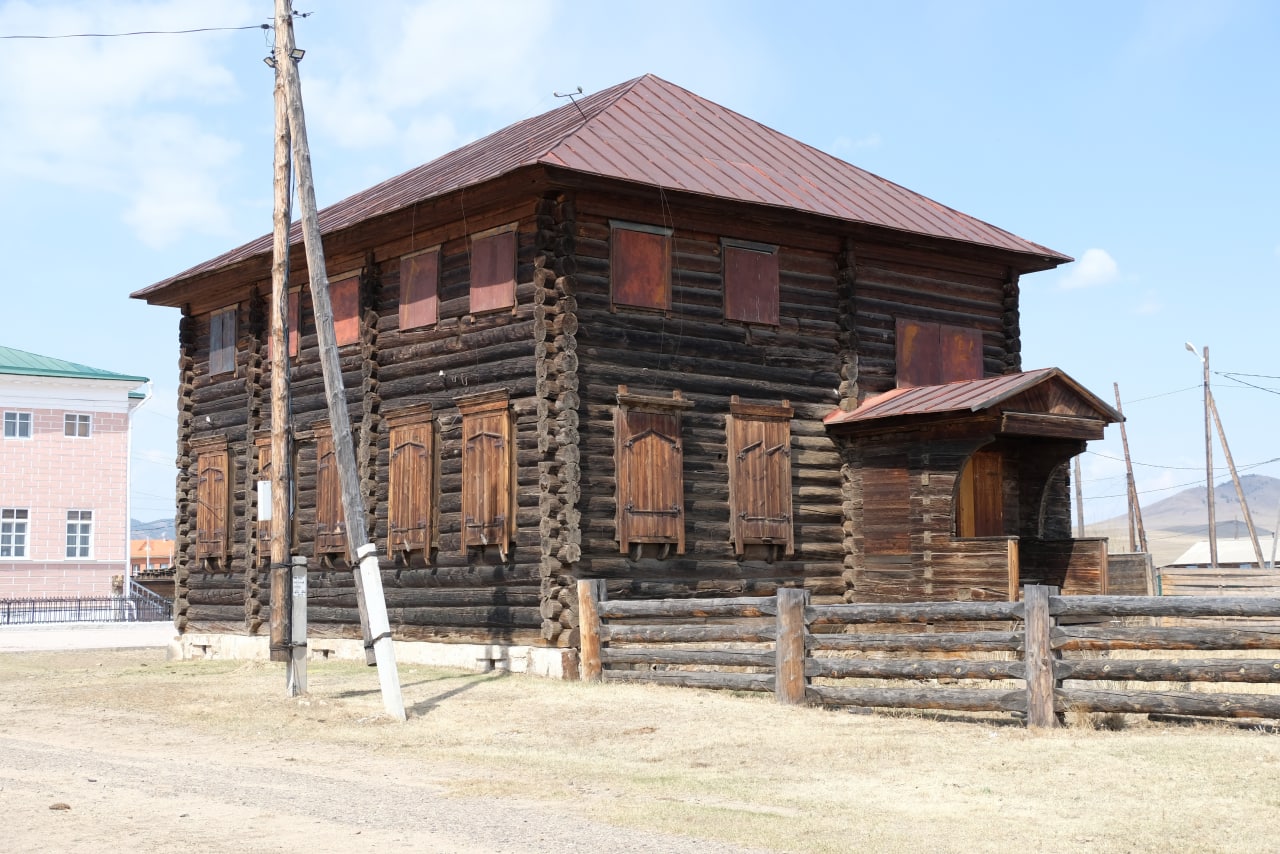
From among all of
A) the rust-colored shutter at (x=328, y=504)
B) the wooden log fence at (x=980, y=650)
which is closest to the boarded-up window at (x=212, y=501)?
the rust-colored shutter at (x=328, y=504)

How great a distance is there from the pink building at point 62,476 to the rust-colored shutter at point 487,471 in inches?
1329

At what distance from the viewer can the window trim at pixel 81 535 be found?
1975 inches

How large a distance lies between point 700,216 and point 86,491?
36.1 metres

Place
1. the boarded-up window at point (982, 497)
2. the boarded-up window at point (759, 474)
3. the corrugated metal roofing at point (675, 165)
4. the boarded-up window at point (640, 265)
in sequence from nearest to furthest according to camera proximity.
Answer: the boarded-up window at point (640, 265)
the corrugated metal roofing at point (675, 165)
the boarded-up window at point (759, 474)
the boarded-up window at point (982, 497)

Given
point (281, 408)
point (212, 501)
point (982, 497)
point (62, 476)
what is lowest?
point (982, 497)

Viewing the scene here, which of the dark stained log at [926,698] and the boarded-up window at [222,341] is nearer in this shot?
the dark stained log at [926,698]

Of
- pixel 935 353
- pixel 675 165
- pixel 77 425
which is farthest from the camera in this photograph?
pixel 77 425

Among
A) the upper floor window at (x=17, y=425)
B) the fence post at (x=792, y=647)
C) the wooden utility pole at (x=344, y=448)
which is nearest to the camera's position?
the wooden utility pole at (x=344, y=448)

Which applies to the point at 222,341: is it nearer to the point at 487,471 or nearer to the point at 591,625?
the point at 487,471

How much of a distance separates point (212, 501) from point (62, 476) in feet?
85.9

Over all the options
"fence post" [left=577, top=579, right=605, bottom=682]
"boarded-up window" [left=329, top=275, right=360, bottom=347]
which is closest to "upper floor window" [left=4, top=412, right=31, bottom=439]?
"boarded-up window" [left=329, top=275, right=360, bottom=347]

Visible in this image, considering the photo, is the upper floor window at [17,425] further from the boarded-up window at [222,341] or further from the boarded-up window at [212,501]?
the boarded-up window at [222,341]

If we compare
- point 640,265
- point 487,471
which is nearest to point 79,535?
point 487,471

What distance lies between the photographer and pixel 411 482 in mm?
21281
